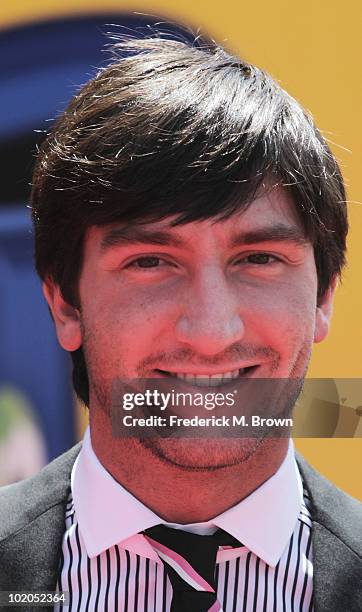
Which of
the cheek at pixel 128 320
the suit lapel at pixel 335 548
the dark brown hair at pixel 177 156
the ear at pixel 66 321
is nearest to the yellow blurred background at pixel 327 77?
the dark brown hair at pixel 177 156

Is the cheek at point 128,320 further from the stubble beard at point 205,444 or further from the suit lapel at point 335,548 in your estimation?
the suit lapel at point 335,548

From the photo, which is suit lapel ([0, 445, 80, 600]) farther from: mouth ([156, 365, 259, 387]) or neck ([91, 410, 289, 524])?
mouth ([156, 365, 259, 387])

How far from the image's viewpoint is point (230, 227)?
1.55 m

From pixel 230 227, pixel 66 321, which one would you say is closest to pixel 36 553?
pixel 66 321

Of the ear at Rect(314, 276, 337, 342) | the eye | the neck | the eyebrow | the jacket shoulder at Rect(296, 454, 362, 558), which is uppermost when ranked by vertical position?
the eyebrow

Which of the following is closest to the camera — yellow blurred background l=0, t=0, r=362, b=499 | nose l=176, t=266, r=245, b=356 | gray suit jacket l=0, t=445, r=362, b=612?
nose l=176, t=266, r=245, b=356

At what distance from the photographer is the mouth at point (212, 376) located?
156cm

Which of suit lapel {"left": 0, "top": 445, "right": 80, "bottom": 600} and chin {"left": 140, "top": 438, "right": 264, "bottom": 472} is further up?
chin {"left": 140, "top": 438, "right": 264, "bottom": 472}

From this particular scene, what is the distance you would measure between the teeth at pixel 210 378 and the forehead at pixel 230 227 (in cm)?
22

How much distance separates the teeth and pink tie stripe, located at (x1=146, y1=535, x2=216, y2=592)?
294mm

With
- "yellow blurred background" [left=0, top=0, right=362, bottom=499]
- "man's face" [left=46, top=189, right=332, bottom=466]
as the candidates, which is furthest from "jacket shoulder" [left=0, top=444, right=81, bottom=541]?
"yellow blurred background" [left=0, top=0, right=362, bottom=499]

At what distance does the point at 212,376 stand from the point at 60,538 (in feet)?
1.39

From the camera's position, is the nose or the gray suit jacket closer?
the nose

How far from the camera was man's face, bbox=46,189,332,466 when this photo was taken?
1518 millimetres
